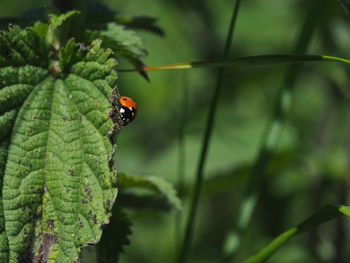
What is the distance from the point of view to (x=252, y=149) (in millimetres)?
3330

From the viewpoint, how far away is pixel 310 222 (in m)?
1.66

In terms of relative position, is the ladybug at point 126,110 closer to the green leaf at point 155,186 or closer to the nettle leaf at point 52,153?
the nettle leaf at point 52,153

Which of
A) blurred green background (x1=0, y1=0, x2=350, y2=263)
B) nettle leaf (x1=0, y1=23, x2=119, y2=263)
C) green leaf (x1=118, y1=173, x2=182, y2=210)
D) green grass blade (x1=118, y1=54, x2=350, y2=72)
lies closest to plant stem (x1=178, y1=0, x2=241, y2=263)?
green leaf (x1=118, y1=173, x2=182, y2=210)

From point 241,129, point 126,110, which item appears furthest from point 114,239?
point 241,129

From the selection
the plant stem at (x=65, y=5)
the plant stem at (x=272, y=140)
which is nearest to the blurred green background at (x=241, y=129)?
the plant stem at (x=272, y=140)

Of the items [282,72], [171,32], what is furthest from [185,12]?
[282,72]

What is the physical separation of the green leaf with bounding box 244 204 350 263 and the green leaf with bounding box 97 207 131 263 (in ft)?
1.17

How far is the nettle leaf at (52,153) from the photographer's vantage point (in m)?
1.50

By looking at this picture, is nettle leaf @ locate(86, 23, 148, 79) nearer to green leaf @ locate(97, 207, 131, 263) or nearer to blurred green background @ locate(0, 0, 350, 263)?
green leaf @ locate(97, 207, 131, 263)

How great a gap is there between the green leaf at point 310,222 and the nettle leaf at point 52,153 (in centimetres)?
51

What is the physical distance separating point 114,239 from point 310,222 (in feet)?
1.74

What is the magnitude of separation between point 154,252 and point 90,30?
2.51 m

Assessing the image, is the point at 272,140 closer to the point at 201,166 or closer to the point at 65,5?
the point at 201,166

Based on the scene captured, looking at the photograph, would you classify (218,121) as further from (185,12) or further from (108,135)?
(108,135)
